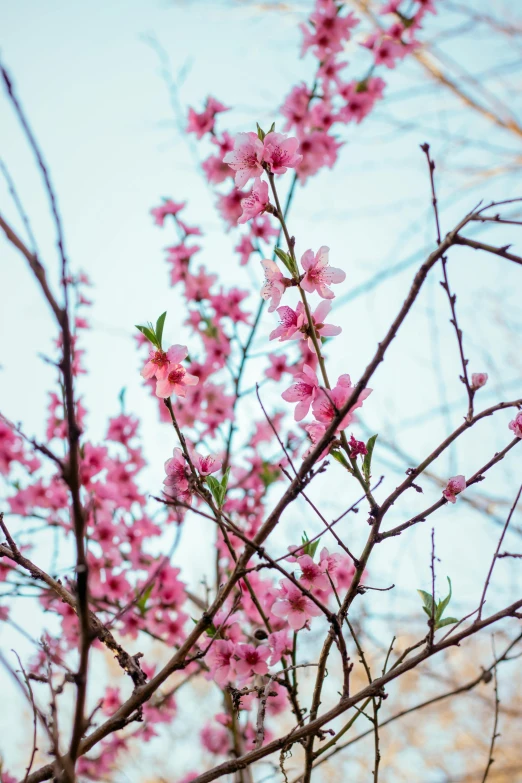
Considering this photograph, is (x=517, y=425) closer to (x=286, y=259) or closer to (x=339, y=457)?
(x=339, y=457)

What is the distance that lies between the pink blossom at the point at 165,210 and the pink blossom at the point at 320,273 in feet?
7.70

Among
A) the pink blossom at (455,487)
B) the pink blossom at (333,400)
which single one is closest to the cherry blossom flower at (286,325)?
the pink blossom at (333,400)

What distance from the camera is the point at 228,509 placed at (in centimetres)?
334

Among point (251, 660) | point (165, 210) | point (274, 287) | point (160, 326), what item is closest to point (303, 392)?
point (274, 287)

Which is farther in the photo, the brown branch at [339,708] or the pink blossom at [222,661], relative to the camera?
the pink blossom at [222,661]

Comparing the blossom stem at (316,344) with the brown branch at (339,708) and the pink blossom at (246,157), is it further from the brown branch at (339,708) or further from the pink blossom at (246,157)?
the brown branch at (339,708)

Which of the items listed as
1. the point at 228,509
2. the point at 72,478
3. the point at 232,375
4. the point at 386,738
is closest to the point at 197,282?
the point at 232,375

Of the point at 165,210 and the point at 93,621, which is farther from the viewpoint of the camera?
the point at 165,210

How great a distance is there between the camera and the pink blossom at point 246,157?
1351mm

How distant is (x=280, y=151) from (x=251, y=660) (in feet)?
3.99

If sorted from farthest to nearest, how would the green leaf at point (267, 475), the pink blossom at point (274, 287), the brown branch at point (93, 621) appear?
the green leaf at point (267, 475) → the pink blossom at point (274, 287) → the brown branch at point (93, 621)

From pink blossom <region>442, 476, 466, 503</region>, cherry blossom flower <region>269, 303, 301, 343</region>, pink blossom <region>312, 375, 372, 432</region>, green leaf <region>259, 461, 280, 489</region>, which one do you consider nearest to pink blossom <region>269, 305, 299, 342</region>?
cherry blossom flower <region>269, 303, 301, 343</region>

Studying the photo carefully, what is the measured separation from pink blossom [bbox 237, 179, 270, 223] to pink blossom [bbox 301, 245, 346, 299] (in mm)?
143

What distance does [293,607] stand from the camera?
1471 millimetres
